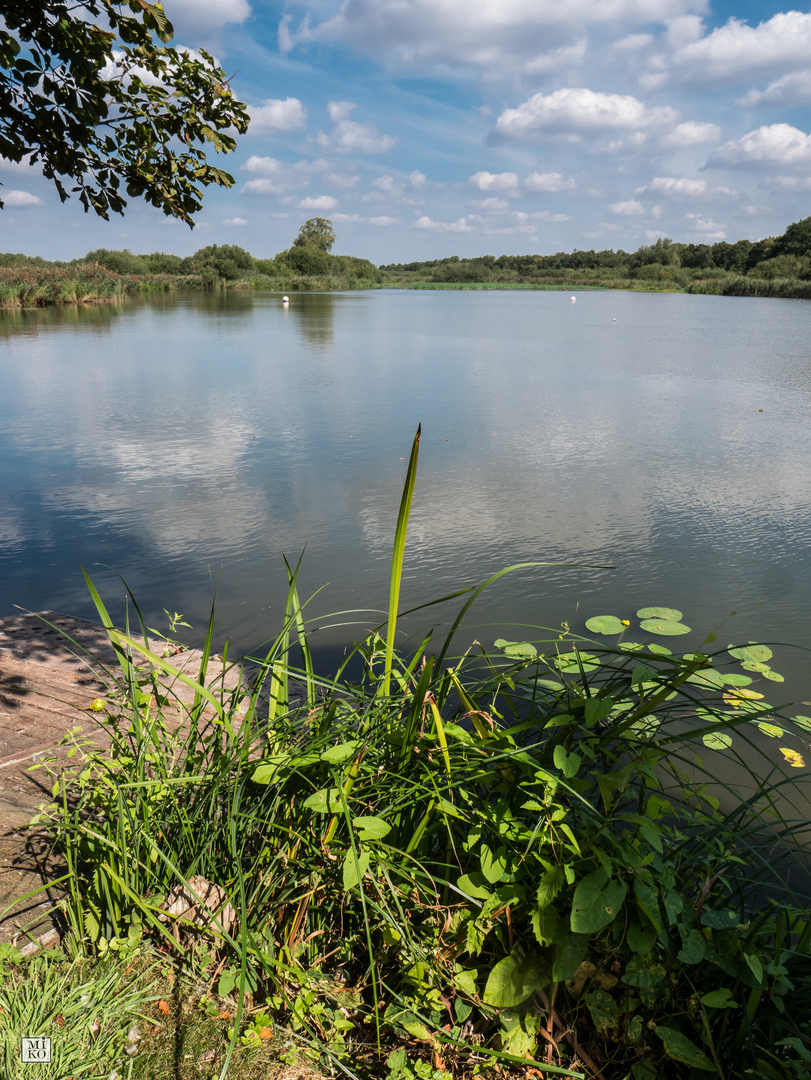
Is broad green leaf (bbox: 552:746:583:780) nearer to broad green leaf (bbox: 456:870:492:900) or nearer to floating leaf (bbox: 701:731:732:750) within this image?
broad green leaf (bbox: 456:870:492:900)

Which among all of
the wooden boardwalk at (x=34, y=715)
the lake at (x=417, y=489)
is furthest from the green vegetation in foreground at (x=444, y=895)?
the lake at (x=417, y=489)

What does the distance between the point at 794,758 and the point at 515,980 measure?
2206 millimetres

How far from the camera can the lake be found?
4.56m

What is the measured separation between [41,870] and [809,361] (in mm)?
18133

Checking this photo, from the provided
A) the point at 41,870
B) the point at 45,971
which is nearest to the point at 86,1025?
the point at 45,971

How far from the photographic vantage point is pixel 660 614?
166 inches

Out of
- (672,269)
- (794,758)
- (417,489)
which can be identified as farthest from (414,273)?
(794,758)

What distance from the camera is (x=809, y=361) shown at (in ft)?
50.7

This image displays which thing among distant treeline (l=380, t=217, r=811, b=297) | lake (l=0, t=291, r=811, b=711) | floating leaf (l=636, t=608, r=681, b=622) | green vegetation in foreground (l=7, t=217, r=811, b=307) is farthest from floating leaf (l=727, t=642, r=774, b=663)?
distant treeline (l=380, t=217, r=811, b=297)

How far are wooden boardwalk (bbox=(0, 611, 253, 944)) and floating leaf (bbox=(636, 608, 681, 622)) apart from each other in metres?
2.61

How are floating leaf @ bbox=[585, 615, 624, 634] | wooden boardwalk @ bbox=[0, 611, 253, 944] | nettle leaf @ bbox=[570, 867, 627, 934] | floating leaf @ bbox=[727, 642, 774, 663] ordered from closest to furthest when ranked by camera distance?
nettle leaf @ bbox=[570, 867, 627, 934], wooden boardwalk @ bbox=[0, 611, 253, 944], floating leaf @ bbox=[727, 642, 774, 663], floating leaf @ bbox=[585, 615, 624, 634]

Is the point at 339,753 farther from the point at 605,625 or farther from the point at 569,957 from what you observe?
the point at 605,625

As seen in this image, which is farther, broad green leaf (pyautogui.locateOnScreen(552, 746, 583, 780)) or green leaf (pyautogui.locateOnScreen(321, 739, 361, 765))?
green leaf (pyautogui.locateOnScreen(321, 739, 361, 765))

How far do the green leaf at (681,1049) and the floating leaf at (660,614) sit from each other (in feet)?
10.3
